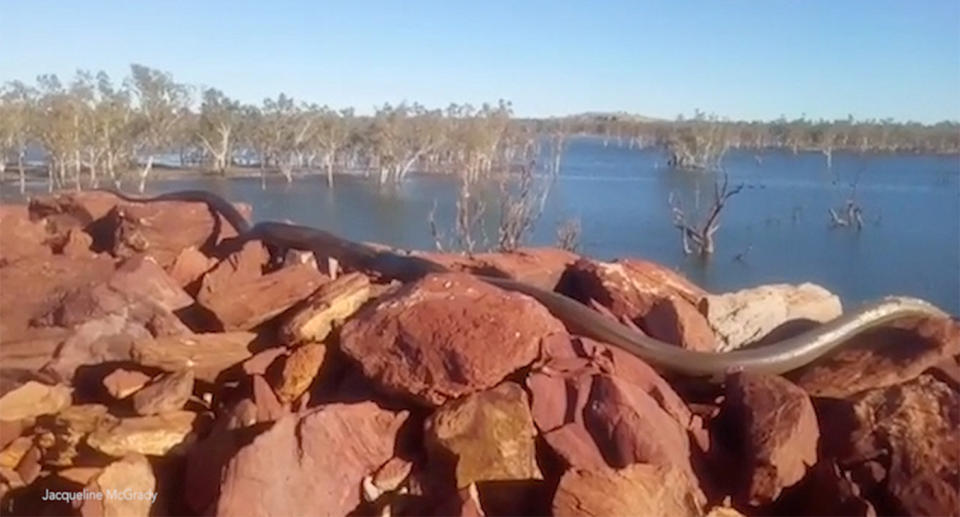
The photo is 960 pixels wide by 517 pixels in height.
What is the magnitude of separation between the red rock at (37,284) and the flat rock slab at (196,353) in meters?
0.59

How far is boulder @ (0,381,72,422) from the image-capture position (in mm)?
3333

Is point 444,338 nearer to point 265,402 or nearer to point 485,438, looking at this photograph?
point 485,438

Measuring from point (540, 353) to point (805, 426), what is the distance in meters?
0.99

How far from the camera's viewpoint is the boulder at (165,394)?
3.37 meters

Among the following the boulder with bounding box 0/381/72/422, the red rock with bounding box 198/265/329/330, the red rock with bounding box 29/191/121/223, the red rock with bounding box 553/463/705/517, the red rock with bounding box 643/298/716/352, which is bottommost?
the red rock with bounding box 553/463/705/517

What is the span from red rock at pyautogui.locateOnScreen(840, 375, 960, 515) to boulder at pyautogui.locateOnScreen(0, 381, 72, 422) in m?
2.88

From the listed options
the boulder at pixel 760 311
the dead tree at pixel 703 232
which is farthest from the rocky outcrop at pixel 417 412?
the dead tree at pixel 703 232

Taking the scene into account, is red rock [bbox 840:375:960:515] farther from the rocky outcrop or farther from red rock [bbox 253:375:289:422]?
red rock [bbox 253:375:289:422]

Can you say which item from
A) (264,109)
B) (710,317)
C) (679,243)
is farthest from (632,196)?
(710,317)

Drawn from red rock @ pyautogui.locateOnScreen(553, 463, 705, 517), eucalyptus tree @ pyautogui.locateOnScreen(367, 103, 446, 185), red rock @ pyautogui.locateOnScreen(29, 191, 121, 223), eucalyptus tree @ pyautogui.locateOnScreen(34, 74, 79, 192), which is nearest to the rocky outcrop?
red rock @ pyautogui.locateOnScreen(553, 463, 705, 517)

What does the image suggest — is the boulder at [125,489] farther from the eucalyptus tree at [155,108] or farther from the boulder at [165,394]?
the eucalyptus tree at [155,108]

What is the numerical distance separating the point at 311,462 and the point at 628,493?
3.55 ft

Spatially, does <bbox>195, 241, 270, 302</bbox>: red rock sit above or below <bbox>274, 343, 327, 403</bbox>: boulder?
above

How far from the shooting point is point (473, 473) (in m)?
→ 3.17
